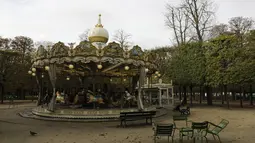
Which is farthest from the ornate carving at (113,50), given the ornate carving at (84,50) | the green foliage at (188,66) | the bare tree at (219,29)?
the bare tree at (219,29)

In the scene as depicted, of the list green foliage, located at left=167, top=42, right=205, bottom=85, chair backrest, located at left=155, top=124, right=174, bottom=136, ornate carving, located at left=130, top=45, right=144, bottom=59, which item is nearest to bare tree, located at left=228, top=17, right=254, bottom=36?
green foliage, located at left=167, top=42, right=205, bottom=85

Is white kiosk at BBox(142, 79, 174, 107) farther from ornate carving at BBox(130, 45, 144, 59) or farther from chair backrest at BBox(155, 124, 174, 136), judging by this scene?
chair backrest at BBox(155, 124, 174, 136)

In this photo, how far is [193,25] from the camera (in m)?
28.8

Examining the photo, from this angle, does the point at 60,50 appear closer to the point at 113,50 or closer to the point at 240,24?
the point at 113,50

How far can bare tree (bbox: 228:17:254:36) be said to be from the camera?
116 ft

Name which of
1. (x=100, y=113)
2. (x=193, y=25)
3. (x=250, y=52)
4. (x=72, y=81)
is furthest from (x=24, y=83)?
(x=250, y=52)

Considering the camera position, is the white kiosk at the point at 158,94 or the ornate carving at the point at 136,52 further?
the white kiosk at the point at 158,94

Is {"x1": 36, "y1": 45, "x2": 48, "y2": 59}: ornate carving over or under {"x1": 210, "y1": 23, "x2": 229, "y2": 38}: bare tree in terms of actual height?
under

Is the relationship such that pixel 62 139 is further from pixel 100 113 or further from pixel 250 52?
pixel 250 52

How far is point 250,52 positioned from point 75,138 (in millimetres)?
20090

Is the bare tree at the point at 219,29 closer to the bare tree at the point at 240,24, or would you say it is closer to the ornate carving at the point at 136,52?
the bare tree at the point at 240,24

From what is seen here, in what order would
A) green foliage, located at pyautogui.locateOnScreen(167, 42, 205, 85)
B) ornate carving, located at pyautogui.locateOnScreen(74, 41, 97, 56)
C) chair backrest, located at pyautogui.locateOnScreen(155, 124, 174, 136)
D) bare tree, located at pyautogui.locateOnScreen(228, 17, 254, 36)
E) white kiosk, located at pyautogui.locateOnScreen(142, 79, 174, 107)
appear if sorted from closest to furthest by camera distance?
1. chair backrest, located at pyautogui.locateOnScreen(155, 124, 174, 136)
2. ornate carving, located at pyautogui.locateOnScreen(74, 41, 97, 56)
3. green foliage, located at pyautogui.locateOnScreen(167, 42, 205, 85)
4. white kiosk, located at pyautogui.locateOnScreen(142, 79, 174, 107)
5. bare tree, located at pyautogui.locateOnScreen(228, 17, 254, 36)

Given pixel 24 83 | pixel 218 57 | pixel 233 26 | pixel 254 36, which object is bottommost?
pixel 24 83

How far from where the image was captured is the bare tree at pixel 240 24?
3551 centimetres
